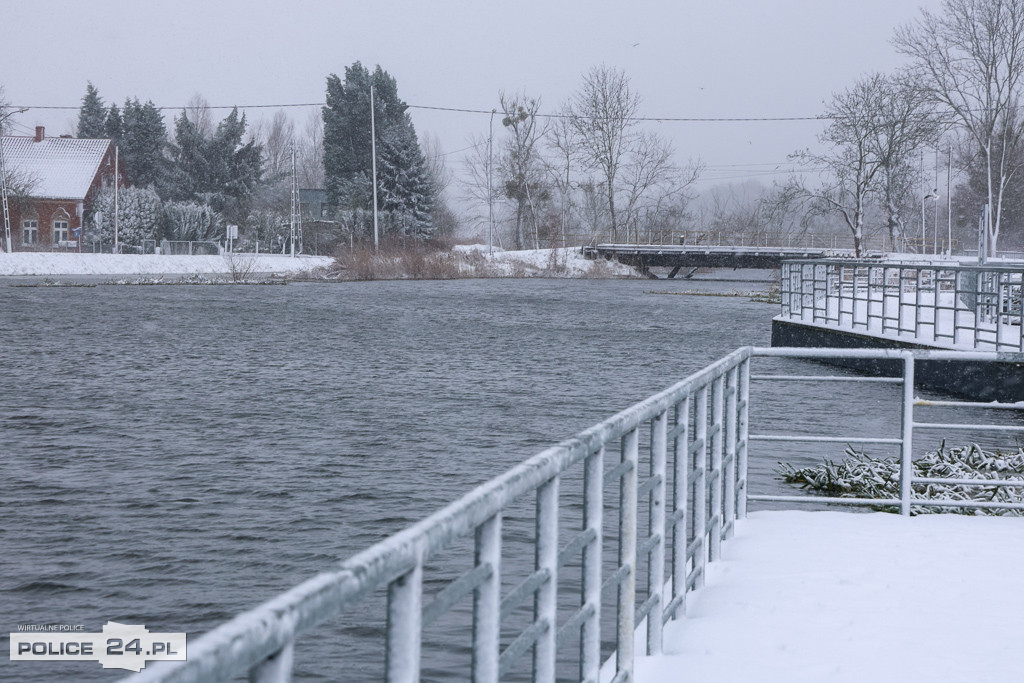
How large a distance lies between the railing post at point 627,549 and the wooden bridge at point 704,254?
66.6 m

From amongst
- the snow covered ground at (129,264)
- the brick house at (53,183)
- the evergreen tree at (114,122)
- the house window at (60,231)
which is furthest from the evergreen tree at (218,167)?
the snow covered ground at (129,264)

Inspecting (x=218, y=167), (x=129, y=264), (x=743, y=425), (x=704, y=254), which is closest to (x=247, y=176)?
(x=218, y=167)

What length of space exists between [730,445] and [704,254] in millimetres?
65871

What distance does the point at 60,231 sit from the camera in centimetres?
7644

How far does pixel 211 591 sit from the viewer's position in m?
7.76

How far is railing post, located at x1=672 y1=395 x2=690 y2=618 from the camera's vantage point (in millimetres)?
4875

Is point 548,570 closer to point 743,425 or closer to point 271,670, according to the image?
point 271,670

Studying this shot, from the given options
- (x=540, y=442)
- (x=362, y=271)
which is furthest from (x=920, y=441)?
(x=362, y=271)

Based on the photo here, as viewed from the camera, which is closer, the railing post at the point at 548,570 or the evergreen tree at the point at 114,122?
the railing post at the point at 548,570

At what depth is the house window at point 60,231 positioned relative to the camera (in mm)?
76250

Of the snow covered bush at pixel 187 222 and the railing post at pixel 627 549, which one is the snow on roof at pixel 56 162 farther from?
the railing post at pixel 627 549

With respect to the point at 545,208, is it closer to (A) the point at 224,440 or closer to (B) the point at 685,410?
(A) the point at 224,440

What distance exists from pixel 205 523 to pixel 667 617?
17.8 feet

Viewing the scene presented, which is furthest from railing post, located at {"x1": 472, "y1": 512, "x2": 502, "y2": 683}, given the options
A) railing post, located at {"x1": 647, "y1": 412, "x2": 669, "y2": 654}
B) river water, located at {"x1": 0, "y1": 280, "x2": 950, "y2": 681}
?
river water, located at {"x1": 0, "y1": 280, "x2": 950, "y2": 681}
